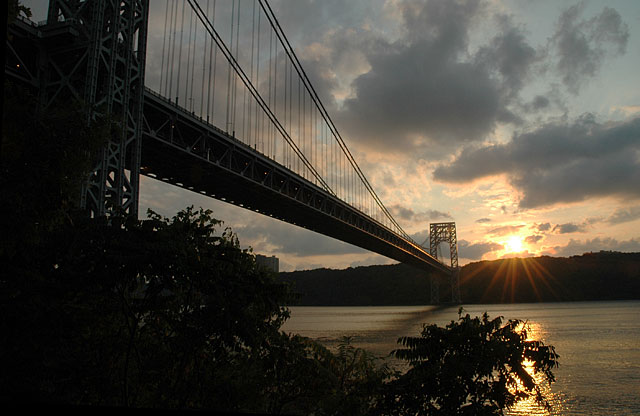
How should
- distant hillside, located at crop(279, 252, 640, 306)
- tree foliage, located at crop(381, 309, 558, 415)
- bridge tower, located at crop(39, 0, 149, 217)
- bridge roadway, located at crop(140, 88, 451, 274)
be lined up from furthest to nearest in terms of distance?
distant hillside, located at crop(279, 252, 640, 306) → bridge roadway, located at crop(140, 88, 451, 274) → bridge tower, located at crop(39, 0, 149, 217) → tree foliage, located at crop(381, 309, 558, 415)

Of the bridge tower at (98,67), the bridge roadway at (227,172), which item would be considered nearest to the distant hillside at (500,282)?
the bridge roadway at (227,172)

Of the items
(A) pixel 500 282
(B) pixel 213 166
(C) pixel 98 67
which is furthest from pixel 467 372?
(A) pixel 500 282

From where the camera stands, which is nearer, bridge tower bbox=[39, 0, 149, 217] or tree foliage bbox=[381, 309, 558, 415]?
Answer: tree foliage bbox=[381, 309, 558, 415]

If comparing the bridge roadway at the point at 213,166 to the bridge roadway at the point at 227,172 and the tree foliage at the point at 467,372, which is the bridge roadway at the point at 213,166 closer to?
the bridge roadway at the point at 227,172

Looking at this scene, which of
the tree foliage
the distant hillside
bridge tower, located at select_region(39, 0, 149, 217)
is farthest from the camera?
the distant hillside

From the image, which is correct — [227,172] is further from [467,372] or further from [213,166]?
[467,372]

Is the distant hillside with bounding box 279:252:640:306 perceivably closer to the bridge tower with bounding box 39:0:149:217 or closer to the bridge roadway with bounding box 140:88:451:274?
the bridge roadway with bounding box 140:88:451:274

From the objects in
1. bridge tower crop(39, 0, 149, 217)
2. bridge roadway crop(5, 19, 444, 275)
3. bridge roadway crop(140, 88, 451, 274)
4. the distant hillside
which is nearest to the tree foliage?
bridge tower crop(39, 0, 149, 217)
